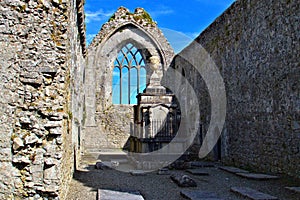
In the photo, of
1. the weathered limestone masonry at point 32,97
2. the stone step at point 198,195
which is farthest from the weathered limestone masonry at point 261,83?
the weathered limestone masonry at point 32,97

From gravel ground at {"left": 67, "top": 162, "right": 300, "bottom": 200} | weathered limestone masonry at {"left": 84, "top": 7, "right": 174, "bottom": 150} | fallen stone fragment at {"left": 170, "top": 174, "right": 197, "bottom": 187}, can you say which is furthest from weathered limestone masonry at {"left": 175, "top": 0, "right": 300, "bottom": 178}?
weathered limestone masonry at {"left": 84, "top": 7, "right": 174, "bottom": 150}

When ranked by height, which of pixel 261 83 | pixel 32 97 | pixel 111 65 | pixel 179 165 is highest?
pixel 111 65

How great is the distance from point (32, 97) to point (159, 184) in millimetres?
3654

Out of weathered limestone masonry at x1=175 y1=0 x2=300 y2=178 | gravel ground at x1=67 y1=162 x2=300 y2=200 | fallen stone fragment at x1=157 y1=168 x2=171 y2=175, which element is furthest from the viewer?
fallen stone fragment at x1=157 y1=168 x2=171 y2=175

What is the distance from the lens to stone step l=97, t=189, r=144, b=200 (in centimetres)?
557

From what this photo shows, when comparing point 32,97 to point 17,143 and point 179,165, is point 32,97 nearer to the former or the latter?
point 17,143

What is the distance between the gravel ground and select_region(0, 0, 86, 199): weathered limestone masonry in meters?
1.25

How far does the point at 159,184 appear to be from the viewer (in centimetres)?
737

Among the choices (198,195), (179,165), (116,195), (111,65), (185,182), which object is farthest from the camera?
(111,65)

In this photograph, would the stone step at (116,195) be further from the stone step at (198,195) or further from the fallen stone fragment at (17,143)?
the fallen stone fragment at (17,143)

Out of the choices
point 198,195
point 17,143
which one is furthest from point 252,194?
point 17,143

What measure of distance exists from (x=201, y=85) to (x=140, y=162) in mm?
5484

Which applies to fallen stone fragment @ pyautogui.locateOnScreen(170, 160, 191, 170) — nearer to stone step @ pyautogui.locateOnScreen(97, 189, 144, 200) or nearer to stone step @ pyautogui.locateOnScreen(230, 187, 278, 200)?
stone step @ pyautogui.locateOnScreen(230, 187, 278, 200)

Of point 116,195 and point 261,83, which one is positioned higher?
point 261,83
